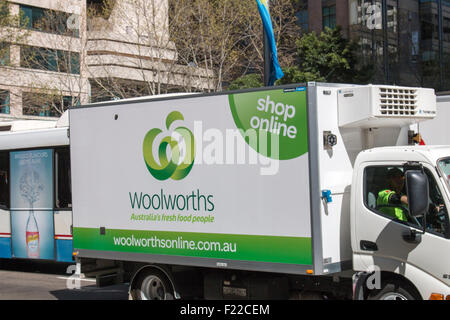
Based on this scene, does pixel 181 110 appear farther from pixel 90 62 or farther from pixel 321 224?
pixel 90 62

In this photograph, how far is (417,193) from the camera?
6.60 m

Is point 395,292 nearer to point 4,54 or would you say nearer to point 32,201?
point 32,201

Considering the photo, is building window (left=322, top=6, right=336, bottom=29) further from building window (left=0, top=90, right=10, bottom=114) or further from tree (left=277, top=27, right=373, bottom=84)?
building window (left=0, top=90, right=10, bottom=114)

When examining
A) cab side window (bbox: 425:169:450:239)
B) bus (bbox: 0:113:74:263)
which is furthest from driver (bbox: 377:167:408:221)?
bus (bbox: 0:113:74:263)

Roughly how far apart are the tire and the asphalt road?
5513 millimetres

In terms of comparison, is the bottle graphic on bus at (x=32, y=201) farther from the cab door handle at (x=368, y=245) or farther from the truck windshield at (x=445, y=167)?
the truck windshield at (x=445, y=167)

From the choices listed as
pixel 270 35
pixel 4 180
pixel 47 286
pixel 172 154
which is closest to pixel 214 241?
pixel 172 154

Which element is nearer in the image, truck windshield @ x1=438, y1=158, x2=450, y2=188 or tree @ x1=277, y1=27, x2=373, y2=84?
truck windshield @ x1=438, y1=158, x2=450, y2=188

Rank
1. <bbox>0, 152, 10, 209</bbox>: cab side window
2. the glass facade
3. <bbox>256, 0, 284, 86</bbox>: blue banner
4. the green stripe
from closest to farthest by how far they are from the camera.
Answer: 1. the green stripe
2. <bbox>256, 0, 284, 86</bbox>: blue banner
3. <bbox>0, 152, 10, 209</bbox>: cab side window
4. the glass facade

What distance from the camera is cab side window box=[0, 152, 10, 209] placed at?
616 inches

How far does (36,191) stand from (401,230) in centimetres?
1003

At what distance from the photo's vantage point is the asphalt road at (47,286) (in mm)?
11891

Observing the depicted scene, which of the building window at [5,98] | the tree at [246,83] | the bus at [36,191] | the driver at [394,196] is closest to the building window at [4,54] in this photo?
the building window at [5,98]

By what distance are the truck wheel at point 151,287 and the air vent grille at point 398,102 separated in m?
3.84
